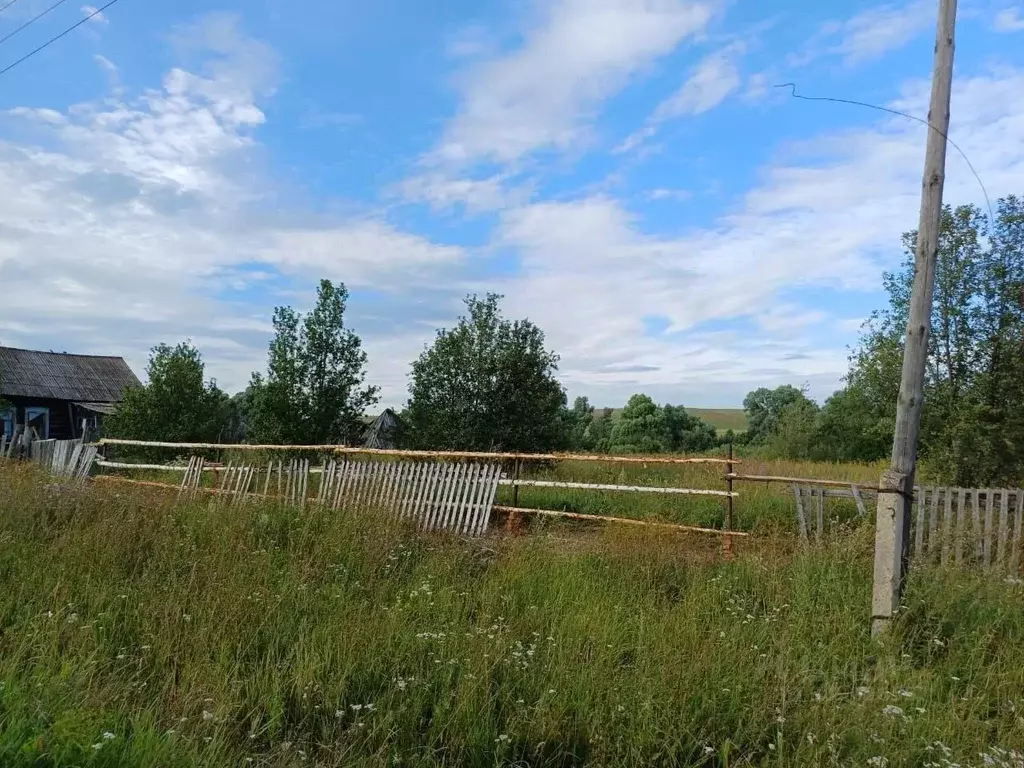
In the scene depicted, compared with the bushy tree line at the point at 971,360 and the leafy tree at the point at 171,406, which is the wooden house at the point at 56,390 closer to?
the leafy tree at the point at 171,406

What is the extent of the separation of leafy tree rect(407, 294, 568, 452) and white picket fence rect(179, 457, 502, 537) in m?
6.77

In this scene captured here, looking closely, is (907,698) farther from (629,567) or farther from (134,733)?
(134,733)

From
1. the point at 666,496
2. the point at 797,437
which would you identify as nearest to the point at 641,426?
the point at 797,437

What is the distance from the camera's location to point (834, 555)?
16.9ft

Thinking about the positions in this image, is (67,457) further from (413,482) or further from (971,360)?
(971,360)

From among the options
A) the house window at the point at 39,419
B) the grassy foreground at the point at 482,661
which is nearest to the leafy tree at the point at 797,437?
the grassy foreground at the point at 482,661

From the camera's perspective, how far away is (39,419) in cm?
3012

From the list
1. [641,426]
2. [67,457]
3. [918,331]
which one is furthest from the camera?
[641,426]

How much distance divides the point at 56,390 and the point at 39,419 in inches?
59.8

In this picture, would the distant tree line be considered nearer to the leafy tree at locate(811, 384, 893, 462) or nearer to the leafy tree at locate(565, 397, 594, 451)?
the leafy tree at locate(811, 384, 893, 462)

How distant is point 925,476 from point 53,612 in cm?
1128

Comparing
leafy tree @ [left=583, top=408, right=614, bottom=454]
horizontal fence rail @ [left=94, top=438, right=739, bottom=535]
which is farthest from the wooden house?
horizontal fence rail @ [left=94, top=438, right=739, bottom=535]

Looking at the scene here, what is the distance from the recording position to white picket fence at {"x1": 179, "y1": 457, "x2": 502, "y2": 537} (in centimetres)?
874

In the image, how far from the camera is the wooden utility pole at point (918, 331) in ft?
14.4
